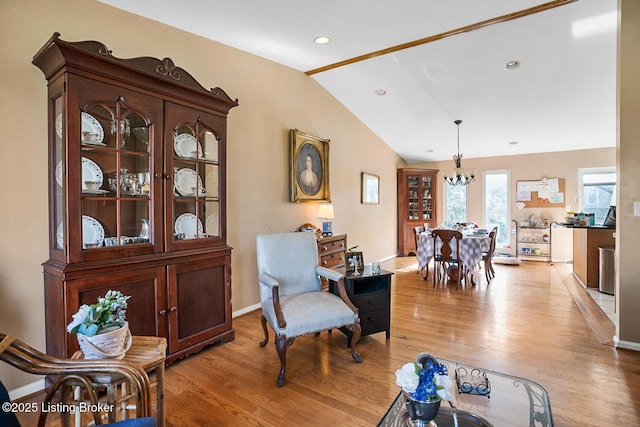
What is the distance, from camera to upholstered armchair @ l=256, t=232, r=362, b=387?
2.18m

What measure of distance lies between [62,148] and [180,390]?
5.54ft

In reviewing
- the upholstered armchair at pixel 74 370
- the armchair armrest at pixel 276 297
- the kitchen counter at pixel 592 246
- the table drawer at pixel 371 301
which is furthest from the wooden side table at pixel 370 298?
the kitchen counter at pixel 592 246

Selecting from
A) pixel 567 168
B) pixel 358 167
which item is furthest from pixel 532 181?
pixel 358 167

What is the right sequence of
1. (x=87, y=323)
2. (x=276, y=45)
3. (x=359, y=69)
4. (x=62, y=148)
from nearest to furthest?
(x=87, y=323)
(x=62, y=148)
(x=276, y=45)
(x=359, y=69)

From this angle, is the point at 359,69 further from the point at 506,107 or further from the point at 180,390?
the point at 180,390

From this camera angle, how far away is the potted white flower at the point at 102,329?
1.29 meters

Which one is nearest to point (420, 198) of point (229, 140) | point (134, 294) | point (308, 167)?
point (308, 167)

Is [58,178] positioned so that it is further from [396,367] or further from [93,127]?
[396,367]

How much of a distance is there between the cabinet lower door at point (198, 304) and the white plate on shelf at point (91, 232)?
48 centimetres

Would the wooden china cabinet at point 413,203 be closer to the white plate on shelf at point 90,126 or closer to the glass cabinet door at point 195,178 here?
the glass cabinet door at point 195,178

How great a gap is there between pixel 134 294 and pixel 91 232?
0.49 metres

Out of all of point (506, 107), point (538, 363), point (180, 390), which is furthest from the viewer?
point (506, 107)

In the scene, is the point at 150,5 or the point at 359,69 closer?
the point at 150,5

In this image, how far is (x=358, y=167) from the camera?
5820mm
